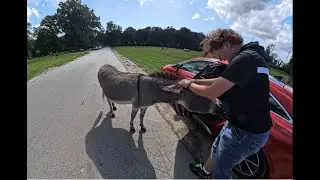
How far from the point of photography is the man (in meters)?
2.55

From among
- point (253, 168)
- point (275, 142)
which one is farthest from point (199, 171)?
point (275, 142)

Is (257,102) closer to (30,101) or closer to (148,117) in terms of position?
(148,117)

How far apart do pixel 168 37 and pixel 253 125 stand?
100719mm

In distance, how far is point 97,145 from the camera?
17.6ft

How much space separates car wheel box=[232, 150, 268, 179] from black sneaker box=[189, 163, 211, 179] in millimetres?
734

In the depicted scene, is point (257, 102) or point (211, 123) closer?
point (257, 102)

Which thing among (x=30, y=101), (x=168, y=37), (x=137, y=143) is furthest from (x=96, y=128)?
(x=168, y=37)

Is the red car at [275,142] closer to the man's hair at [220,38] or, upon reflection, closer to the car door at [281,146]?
the car door at [281,146]

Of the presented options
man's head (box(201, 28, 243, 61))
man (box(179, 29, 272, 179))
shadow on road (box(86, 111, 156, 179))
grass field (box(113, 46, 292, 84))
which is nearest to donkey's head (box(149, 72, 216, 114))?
shadow on road (box(86, 111, 156, 179))

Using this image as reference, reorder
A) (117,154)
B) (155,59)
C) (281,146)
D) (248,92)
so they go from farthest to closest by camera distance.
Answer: (155,59) → (117,154) → (281,146) → (248,92)

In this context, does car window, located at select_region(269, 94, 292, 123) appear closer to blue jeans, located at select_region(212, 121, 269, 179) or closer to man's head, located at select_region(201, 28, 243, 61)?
blue jeans, located at select_region(212, 121, 269, 179)

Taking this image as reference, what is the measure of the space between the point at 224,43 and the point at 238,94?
57 cm

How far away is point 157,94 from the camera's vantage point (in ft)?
19.3

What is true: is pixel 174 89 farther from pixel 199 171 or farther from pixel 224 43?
pixel 224 43
